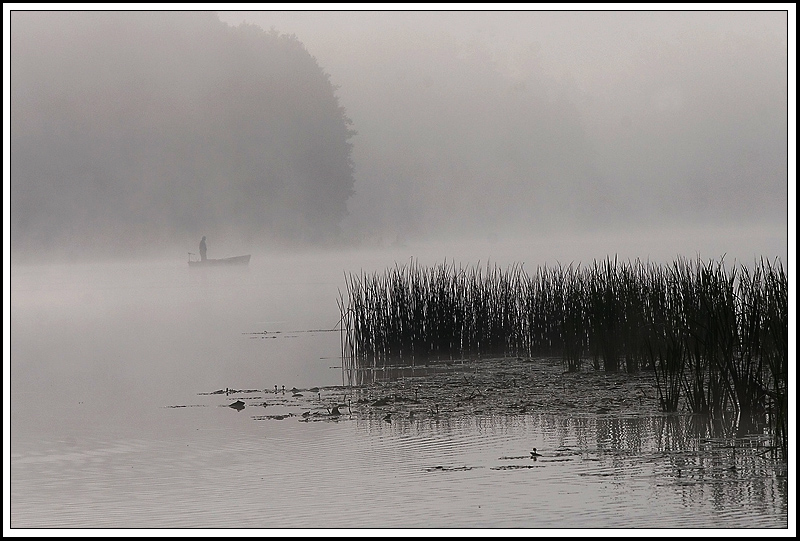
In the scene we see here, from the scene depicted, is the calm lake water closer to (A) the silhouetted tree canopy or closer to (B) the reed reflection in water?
(B) the reed reflection in water

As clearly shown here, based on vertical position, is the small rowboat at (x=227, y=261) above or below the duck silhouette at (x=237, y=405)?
above

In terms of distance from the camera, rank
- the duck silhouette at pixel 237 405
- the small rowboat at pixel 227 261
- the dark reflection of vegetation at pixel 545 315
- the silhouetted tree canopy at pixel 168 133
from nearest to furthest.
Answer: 1. the duck silhouette at pixel 237 405
2. the dark reflection of vegetation at pixel 545 315
3. the small rowboat at pixel 227 261
4. the silhouetted tree canopy at pixel 168 133

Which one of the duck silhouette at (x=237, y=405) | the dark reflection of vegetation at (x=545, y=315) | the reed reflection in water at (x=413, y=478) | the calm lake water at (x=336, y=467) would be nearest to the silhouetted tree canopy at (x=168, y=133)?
the dark reflection of vegetation at (x=545, y=315)

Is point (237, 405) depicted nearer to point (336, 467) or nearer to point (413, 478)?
point (336, 467)

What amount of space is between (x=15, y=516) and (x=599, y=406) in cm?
373

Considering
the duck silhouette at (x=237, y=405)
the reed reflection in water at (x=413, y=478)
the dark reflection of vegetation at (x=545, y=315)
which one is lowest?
the reed reflection in water at (x=413, y=478)

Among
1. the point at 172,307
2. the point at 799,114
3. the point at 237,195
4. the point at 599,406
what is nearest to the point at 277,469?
the point at 599,406

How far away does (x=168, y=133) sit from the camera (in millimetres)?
50188

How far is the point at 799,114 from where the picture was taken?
4633 mm

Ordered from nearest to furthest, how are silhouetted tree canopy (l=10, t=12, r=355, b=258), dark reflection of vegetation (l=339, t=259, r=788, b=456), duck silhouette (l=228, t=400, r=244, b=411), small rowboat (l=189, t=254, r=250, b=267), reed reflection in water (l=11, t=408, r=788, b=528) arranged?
reed reflection in water (l=11, t=408, r=788, b=528)
duck silhouette (l=228, t=400, r=244, b=411)
dark reflection of vegetation (l=339, t=259, r=788, b=456)
small rowboat (l=189, t=254, r=250, b=267)
silhouetted tree canopy (l=10, t=12, r=355, b=258)

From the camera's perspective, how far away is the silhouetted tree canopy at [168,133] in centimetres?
4353

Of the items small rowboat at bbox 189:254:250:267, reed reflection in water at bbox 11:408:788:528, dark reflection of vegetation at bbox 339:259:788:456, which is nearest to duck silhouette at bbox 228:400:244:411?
reed reflection in water at bbox 11:408:788:528

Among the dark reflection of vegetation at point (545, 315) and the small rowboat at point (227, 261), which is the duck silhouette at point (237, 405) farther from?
the small rowboat at point (227, 261)

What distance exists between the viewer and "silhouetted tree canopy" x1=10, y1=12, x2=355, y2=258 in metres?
43.5
